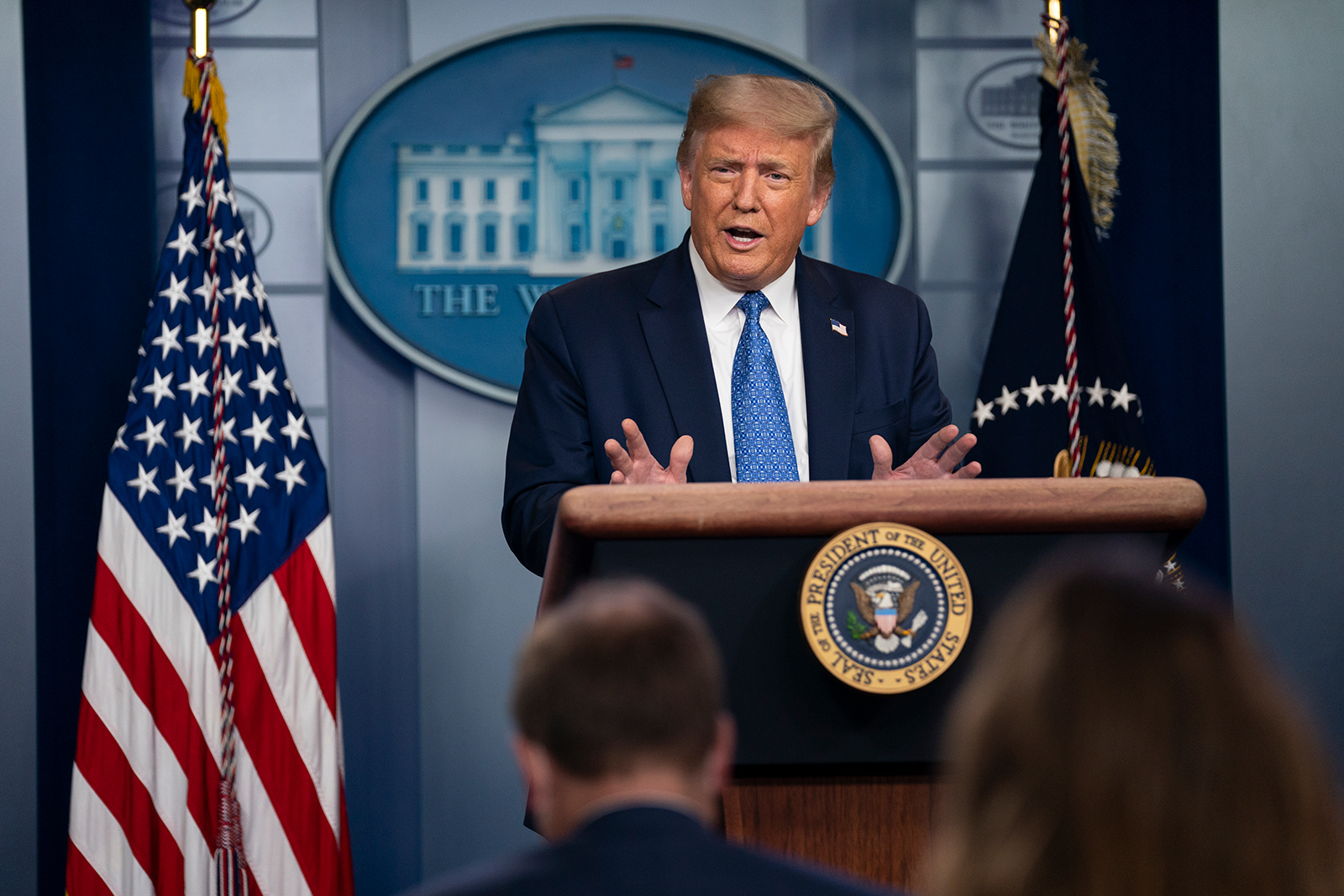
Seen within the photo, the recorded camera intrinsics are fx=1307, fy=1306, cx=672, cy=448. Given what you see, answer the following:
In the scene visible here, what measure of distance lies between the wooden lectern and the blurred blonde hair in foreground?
0.62 m

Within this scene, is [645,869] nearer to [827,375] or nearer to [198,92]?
[827,375]

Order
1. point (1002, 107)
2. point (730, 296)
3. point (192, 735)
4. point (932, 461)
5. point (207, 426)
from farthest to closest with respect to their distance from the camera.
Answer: point (1002, 107)
point (207, 426)
point (192, 735)
point (730, 296)
point (932, 461)

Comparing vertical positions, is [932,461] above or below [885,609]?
above

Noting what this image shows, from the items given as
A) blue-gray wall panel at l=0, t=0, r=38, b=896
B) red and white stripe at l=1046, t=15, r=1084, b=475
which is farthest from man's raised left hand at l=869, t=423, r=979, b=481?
blue-gray wall panel at l=0, t=0, r=38, b=896

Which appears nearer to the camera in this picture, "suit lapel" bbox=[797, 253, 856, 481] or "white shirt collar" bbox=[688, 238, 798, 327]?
"suit lapel" bbox=[797, 253, 856, 481]

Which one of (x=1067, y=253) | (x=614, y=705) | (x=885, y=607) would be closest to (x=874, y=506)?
(x=885, y=607)

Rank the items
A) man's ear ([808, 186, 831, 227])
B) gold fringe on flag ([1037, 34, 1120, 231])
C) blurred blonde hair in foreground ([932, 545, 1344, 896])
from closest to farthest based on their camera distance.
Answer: blurred blonde hair in foreground ([932, 545, 1344, 896]) → man's ear ([808, 186, 831, 227]) → gold fringe on flag ([1037, 34, 1120, 231])

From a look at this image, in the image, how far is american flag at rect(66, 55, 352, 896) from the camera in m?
2.83

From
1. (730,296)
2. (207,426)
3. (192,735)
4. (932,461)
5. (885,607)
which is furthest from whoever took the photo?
(207,426)

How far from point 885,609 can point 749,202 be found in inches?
43.7

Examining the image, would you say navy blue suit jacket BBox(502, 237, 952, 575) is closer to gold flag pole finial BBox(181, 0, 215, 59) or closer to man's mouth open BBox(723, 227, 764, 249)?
man's mouth open BBox(723, 227, 764, 249)

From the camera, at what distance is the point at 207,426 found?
117 inches

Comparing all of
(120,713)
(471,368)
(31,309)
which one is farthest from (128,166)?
(120,713)

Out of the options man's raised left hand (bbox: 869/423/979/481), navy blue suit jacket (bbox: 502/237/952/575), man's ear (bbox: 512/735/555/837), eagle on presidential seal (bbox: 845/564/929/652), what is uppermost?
navy blue suit jacket (bbox: 502/237/952/575)
